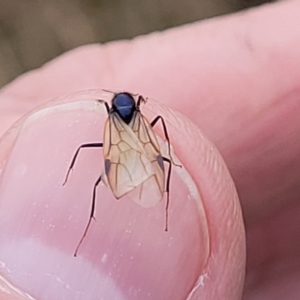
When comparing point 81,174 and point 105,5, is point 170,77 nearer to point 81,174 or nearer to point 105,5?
point 81,174

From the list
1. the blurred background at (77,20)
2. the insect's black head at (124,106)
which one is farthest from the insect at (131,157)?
the blurred background at (77,20)

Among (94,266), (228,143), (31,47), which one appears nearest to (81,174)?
(94,266)

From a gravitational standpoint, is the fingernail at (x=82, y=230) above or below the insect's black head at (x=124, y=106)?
below

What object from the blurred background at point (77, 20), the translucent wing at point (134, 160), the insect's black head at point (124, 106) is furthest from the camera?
the blurred background at point (77, 20)

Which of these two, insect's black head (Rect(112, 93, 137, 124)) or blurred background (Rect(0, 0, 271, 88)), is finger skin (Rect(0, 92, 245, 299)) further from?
blurred background (Rect(0, 0, 271, 88))

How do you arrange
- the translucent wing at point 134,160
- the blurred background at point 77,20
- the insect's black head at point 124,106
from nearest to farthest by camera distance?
the translucent wing at point 134,160, the insect's black head at point 124,106, the blurred background at point 77,20

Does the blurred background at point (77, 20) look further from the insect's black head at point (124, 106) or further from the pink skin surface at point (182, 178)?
the insect's black head at point (124, 106)
